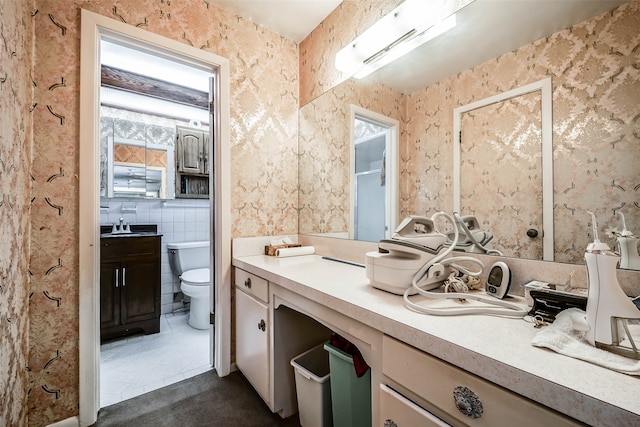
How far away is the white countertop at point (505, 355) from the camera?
42 centimetres

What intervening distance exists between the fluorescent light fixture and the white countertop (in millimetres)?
1230

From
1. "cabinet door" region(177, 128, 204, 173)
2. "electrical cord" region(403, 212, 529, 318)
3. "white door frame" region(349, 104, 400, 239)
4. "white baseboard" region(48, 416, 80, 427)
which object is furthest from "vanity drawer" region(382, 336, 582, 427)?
"cabinet door" region(177, 128, 204, 173)

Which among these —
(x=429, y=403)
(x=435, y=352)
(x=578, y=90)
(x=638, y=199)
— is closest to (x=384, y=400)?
(x=429, y=403)

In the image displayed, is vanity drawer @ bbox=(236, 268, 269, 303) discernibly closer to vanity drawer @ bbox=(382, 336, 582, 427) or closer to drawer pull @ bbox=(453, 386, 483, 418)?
vanity drawer @ bbox=(382, 336, 582, 427)

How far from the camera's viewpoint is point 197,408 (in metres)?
1.43

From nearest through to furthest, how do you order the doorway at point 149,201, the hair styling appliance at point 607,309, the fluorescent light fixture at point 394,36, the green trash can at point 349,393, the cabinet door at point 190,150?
the hair styling appliance at point 607,309 < the green trash can at point 349,393 < the fluorescent light fixture at point 394,36 < the doorway at point 149,201 < the cabinet door at point 190,150

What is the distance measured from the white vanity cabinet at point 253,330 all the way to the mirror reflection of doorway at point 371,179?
2.15 feet

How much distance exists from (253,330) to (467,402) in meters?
1.17

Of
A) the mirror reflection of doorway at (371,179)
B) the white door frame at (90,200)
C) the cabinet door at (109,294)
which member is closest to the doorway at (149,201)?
the cabinet door at (109,294)

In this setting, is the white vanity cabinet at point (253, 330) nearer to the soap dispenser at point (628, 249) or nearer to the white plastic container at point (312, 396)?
the white plastic container at point (312, 396)

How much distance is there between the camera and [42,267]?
1.24 meters

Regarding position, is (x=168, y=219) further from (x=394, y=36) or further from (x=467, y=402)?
(x=467, y=402)

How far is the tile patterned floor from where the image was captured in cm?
164

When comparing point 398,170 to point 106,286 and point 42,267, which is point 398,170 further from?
point 106,286
